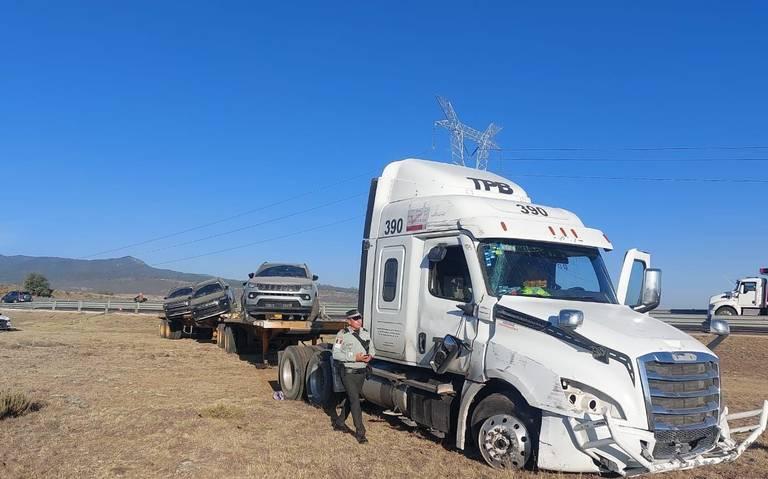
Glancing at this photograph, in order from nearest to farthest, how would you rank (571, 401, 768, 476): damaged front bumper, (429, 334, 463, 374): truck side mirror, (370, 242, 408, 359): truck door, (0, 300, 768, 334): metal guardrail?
(571, 401, 768, 476): damaged front bumper
(429, 334, 463, 374): truck side mirror
(370, 242, 408, 359): truck door
(0, 300, 768, 334): metal guardrail

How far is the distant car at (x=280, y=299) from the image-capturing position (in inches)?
575

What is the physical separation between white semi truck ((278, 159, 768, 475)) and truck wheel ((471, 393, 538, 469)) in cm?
2

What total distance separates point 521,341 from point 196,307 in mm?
17121

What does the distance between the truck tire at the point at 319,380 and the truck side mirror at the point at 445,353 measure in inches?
116

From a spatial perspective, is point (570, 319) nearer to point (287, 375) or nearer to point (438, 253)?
point (438, 253)

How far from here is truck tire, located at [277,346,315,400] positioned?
1076cm

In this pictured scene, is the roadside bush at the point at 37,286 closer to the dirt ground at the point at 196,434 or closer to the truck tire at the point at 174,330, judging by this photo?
the truck tire at the point at 174,330

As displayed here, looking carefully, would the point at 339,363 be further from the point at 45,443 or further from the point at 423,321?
the point at 45,443

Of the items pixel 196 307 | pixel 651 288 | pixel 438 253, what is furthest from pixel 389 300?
pixel 196 307

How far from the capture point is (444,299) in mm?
7809

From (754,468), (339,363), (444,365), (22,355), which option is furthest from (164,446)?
(22,355)

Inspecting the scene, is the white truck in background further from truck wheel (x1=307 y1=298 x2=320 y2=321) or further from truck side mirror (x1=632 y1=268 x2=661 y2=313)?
truck side mirror (x1=632 y1=268 x2=661 y2=313)

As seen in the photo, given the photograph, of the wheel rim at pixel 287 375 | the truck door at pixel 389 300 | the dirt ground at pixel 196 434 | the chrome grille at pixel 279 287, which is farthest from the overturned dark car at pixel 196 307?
the truck door at pixel 389 300

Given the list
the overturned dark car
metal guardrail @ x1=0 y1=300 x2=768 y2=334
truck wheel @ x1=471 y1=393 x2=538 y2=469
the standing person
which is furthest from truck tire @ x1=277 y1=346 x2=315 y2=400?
the overturned dark car
